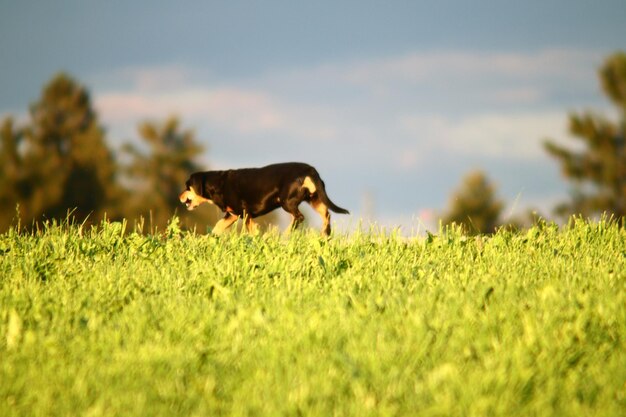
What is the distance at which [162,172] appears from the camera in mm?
34344

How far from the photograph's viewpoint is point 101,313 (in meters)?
4.82

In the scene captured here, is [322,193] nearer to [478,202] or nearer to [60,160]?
[60,160]

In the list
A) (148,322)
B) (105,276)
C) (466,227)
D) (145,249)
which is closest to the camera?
(148,322)

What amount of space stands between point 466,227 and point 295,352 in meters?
5.20

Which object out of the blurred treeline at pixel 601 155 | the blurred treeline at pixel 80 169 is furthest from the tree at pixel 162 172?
the blurred treeline at pixel 601 155

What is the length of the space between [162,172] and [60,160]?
4742mm

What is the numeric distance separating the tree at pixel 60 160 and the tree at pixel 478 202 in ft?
54.3

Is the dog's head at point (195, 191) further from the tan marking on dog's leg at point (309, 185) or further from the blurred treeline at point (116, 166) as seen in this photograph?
the blurred treeline at point (116, 166)

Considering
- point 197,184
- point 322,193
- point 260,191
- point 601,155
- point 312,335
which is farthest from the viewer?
point 601,155

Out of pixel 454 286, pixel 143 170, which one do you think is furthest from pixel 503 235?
pixel 143 170

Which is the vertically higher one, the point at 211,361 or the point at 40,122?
the point at 40,122

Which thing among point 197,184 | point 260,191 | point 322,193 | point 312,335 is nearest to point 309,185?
point 322,193

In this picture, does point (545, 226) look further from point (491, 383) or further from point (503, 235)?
point (491, 383)

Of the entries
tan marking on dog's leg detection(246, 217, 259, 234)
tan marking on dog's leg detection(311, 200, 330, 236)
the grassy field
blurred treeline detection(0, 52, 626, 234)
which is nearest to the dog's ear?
tan marking on dog's leg detection(246, 217, 259, 234)
